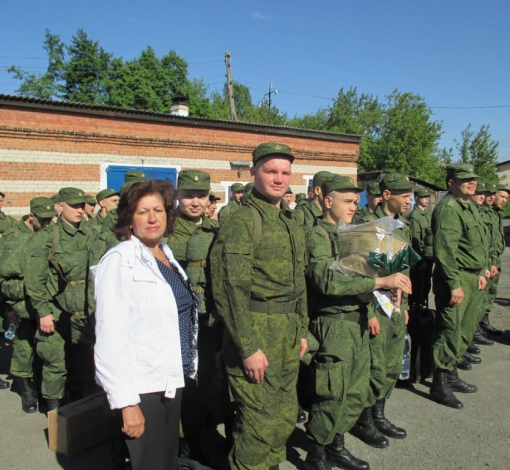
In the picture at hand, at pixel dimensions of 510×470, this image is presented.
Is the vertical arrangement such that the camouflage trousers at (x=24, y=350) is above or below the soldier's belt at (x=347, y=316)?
below

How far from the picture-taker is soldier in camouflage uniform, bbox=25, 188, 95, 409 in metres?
4.05

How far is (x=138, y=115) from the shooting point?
13.3 m

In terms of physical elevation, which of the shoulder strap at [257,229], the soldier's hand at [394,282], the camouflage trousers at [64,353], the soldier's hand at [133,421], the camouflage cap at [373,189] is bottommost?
the camouflage trousers at [64,353]

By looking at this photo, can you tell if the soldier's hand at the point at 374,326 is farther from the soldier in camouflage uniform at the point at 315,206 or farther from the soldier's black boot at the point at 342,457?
the soldier in camouflage uniform at the point at 315,206

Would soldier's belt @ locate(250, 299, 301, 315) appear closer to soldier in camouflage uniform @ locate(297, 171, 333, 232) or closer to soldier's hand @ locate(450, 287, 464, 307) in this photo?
soldier's hand @ locate(450, 287, 464, 307)

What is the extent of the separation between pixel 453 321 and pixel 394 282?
5.98 feet

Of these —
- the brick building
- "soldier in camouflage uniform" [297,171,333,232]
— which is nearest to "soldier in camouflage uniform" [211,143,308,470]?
"soldier in camouflage uniform" [297,171,333,232]

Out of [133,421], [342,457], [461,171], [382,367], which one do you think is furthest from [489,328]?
[133,421]

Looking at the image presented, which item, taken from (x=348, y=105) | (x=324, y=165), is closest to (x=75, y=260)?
(x=324, y=165)

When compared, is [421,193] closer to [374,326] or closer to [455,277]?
[455,277]

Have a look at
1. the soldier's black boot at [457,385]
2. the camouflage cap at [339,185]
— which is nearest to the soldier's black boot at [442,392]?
the soldier's black boot at [457,385]

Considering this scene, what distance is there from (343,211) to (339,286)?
0.67m

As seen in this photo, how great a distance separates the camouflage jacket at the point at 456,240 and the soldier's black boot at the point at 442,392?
92 centimetres

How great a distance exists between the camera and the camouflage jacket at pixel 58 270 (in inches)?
160
